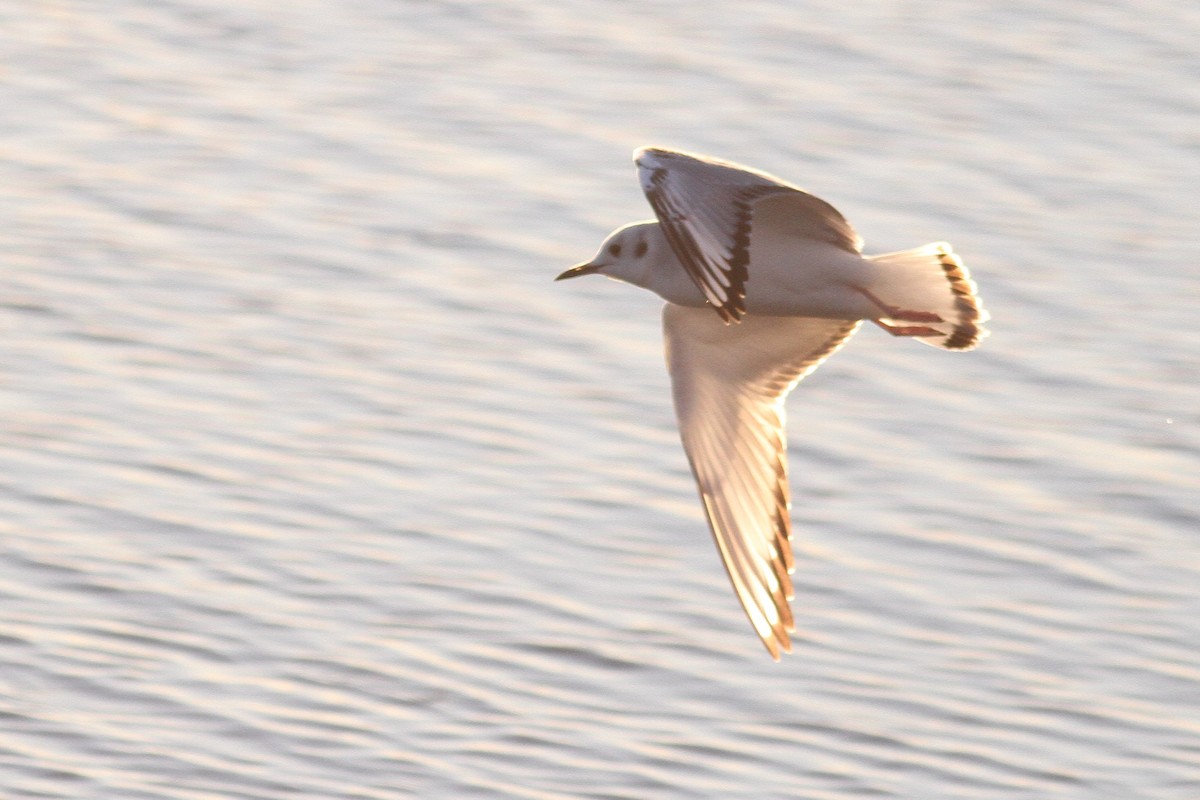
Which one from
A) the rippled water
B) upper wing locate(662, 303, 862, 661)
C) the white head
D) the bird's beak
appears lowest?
the rippled water

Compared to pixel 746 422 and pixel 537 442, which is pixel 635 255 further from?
pixel 537 442

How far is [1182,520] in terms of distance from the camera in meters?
9.78

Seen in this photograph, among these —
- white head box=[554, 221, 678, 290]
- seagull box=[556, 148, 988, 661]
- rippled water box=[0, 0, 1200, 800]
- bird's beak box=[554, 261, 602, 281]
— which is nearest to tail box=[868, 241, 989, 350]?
seagull box=[556, 148, 988, 661]

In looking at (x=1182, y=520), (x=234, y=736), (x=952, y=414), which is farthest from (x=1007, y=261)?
(x=234, y=736)

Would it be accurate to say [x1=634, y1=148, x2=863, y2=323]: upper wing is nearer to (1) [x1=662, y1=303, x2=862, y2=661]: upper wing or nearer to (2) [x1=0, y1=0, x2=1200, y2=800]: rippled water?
(1) [x1=662, y1=303, x2=862, y2=661]: upper wing

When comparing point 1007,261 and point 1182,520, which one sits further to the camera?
point 1007,261

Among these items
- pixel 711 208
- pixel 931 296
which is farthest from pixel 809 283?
pixel 711 208

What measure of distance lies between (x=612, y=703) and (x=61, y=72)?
6899 mm

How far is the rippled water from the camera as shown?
8.34 meters

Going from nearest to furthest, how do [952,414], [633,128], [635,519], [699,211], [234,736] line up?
[699,211]
[234,736]
[635,519]
[952,414]
[633,128]

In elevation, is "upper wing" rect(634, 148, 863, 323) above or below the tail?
above

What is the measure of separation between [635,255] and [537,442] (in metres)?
2.78

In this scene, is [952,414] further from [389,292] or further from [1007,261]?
[389,292]

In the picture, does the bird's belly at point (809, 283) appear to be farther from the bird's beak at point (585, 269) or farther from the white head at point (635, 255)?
the bird's beak at point (585, 269)
